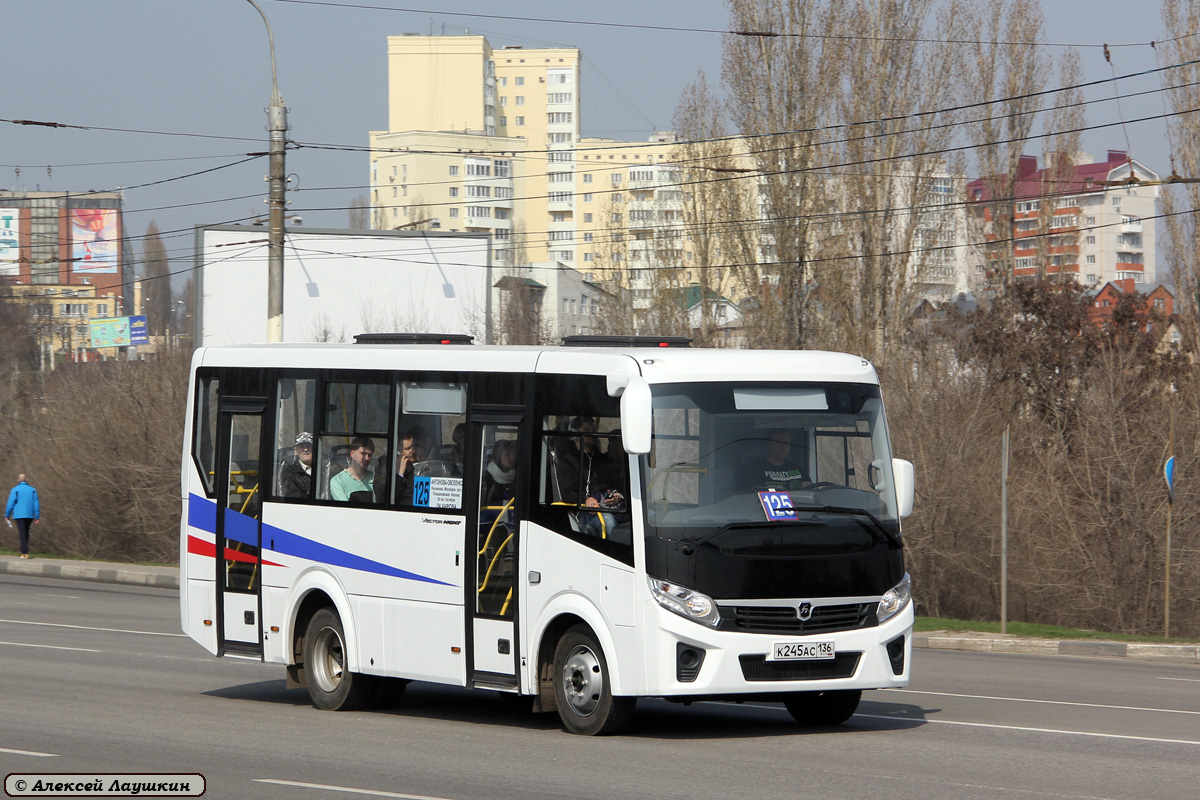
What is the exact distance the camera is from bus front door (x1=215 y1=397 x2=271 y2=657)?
12.5 m

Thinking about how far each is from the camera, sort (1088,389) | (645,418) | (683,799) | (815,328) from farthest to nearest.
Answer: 1. (815,328)
2. (1088,389)
3. (645,418)
4. (683,799)

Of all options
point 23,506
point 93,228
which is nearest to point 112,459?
point 23,506

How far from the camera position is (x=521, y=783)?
8273 millimetres

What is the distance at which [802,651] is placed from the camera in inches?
384

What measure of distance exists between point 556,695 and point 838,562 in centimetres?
206

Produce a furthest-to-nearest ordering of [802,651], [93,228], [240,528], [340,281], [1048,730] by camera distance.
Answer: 1. [93,228]
2. [340,281]
3. [240,528]
4. [1048,730]
5. [802,651]

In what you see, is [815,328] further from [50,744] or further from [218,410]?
[50,744]

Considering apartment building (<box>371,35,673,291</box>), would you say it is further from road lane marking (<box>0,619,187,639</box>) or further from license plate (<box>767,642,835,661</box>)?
license plate (<box>767,642,835,661</box>)

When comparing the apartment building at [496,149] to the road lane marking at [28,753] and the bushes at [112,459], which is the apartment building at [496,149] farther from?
the road lane marking at [28,753]

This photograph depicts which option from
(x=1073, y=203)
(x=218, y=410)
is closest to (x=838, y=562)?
(x=218, y=410)

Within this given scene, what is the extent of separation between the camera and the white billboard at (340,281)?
49.5 metres

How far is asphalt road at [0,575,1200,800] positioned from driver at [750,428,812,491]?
5.42 ft

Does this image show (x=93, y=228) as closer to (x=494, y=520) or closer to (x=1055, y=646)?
(x=1055, y=646)

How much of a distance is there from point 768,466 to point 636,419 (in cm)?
105
